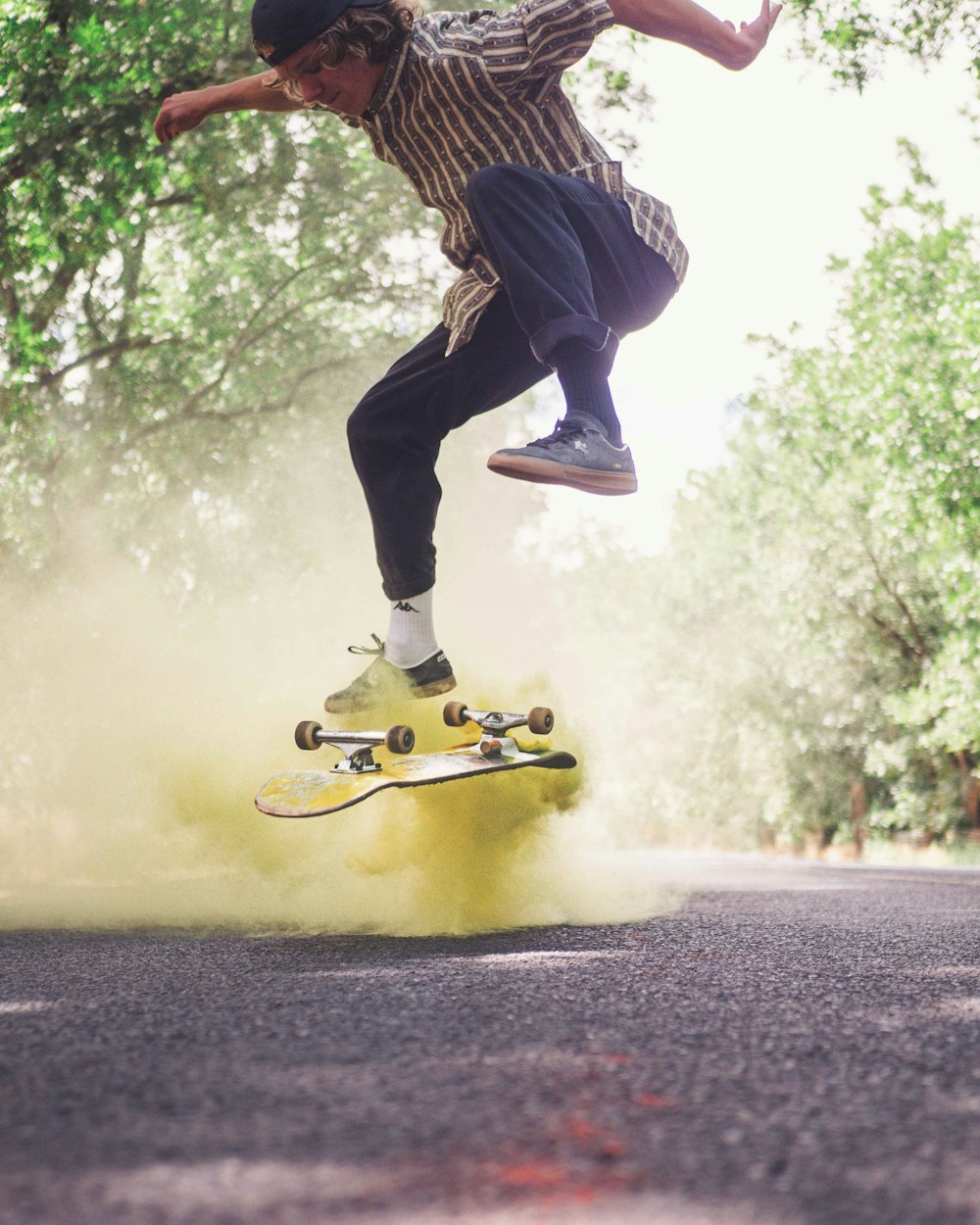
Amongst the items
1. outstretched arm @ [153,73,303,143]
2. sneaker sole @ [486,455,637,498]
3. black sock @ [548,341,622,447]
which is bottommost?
sneaker sole @ [486,455,637,498]

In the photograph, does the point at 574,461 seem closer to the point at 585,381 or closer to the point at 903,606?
the point at 585,381

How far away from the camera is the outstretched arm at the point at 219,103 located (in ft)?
11.3

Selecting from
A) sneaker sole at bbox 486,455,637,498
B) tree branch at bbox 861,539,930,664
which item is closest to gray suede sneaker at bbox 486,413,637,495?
sneaker sole at bbox 486,455,637,498

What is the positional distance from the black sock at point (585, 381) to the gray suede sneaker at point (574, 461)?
4 centimetres

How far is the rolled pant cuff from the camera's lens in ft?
9.14

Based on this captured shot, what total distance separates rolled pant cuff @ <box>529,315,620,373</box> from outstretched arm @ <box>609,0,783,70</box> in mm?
763

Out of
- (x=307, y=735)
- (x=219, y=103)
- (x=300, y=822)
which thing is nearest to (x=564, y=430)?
(x=307, y=735)

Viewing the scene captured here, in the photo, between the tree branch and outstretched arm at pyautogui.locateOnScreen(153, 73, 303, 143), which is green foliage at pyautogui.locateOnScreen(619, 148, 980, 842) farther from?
outstretched arm at pyautogui.locateOnScreen(153, 73, 303, 143)

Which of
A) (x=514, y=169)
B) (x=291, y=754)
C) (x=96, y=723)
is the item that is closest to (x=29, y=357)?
(x=96, y=723)

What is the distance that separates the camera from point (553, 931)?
3.62 metres

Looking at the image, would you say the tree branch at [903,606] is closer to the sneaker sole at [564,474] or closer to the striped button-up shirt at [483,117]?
the striped button-up shirt at [483,117]

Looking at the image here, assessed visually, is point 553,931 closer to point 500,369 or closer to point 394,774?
point 394,774

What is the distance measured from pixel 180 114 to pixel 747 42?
1.68 metres

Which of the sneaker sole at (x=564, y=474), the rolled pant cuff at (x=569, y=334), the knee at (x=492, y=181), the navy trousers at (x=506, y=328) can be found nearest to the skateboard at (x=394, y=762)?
the navy trousers at (x=506, y=328)
